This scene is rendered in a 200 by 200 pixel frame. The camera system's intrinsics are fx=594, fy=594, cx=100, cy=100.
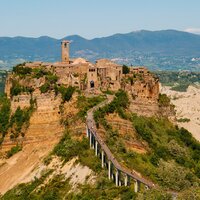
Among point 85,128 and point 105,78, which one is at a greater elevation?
point 105,78

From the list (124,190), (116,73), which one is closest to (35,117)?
(116,73)

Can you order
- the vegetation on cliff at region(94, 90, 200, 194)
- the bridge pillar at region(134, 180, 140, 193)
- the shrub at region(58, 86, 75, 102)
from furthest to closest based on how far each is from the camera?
the shrub at region(58, 86, 75, 102), the vegetation on cliff at region(94, 90, 200, 194), the bridge pillar at region(134, 180, 140, 193)

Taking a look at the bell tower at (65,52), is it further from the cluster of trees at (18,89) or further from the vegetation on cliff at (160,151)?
the vegetation on cliff at (160,151)

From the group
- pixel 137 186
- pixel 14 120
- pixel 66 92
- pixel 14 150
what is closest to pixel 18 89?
pixel 14 120

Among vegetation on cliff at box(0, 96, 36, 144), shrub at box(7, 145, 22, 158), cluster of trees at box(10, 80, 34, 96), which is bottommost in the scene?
shrub at box(7, 145, 22, 158)

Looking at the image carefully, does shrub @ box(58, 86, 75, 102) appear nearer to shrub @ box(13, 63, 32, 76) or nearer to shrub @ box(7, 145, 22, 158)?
shrub @ box(13, 63, 32, 76)

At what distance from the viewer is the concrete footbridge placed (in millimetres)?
42862

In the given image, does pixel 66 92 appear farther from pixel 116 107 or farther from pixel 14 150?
pixel 14 150

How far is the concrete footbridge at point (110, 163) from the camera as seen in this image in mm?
42862

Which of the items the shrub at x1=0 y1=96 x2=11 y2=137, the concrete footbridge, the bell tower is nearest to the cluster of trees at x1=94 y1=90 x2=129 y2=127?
the concrete footbridge

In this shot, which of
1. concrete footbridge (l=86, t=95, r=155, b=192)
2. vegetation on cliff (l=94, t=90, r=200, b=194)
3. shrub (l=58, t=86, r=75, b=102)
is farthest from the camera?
shrub (l=58, t=86, r=75, b=102)

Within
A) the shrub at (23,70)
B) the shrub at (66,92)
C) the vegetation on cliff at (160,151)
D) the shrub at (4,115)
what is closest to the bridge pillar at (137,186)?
the vegetation on cliff at (160,151)

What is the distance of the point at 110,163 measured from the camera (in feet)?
155

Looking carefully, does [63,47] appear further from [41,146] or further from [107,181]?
[107,181]
